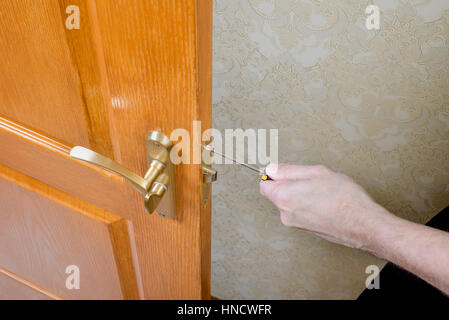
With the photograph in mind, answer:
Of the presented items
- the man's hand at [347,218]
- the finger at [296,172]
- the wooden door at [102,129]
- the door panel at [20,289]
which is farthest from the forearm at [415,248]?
the door panel at [20,289]

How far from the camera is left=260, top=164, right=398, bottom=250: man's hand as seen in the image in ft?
1.92

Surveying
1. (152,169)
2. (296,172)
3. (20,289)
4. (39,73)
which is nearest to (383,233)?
(296,172)

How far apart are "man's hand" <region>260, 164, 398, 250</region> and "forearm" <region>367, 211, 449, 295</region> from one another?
0.05 ft

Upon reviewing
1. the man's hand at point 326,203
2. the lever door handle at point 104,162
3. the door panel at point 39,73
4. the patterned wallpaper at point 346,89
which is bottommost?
the lever door handle at point 104,162

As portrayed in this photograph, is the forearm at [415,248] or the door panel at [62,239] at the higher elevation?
the door panel at [62,239]

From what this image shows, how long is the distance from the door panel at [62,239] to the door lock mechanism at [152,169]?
185mm

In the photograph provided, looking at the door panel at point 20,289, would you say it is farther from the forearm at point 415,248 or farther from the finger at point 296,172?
the forearm at point 415,248

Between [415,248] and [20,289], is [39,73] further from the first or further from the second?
[20,289]

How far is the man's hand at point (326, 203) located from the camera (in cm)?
58

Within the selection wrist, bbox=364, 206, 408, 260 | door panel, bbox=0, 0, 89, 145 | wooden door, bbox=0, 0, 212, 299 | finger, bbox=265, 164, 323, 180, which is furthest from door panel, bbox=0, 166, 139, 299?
wrist, bbox=364, 206, 408, 260

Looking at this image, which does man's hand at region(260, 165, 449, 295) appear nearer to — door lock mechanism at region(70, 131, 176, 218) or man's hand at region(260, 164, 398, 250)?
man's hand at region(260, 164, 398, 250)

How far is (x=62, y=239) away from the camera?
2.32ft

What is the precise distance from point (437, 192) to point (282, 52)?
1.40 ft
